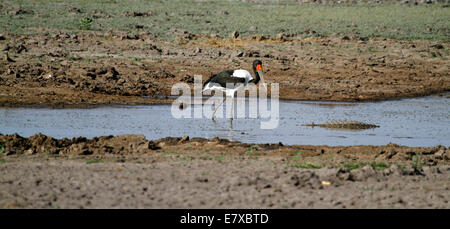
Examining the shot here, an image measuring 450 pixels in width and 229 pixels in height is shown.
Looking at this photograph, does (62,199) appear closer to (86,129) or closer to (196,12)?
(86,129)

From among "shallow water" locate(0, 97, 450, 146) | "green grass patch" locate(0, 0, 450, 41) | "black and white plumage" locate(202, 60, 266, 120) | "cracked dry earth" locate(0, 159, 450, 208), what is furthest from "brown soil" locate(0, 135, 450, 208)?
"green grass patch" locate(0, 0, 450, 41)

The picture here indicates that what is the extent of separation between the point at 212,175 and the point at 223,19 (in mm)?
23464

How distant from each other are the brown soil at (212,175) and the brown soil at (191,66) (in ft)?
17.6

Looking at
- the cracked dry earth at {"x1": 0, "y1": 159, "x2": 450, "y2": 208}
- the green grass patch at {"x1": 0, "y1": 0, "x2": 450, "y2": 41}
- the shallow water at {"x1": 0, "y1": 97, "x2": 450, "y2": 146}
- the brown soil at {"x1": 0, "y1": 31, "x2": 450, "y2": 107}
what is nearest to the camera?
the cracked dry earth at {"x1": 0, "y1": 159, "x2": 450, "y2": 208}

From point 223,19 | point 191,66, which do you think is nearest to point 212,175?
point 191,66

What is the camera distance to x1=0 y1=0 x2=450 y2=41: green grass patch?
23.8 m

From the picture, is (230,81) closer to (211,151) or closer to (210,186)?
(211,151)

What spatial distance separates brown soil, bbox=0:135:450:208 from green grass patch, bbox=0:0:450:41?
1355 centimetres

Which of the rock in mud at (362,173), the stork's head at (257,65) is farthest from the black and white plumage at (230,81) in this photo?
the rock in mud at (362,173)

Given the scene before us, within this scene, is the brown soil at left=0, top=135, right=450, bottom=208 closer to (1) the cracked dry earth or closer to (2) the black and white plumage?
(1) the cracked dry earth

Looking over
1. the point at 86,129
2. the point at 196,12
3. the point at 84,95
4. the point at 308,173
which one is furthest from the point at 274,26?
the point at 308,173

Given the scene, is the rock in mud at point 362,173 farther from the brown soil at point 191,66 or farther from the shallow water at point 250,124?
the brown soil at point 191,66

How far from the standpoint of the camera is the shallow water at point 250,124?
32.6ft

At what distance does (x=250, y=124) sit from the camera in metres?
11.3
